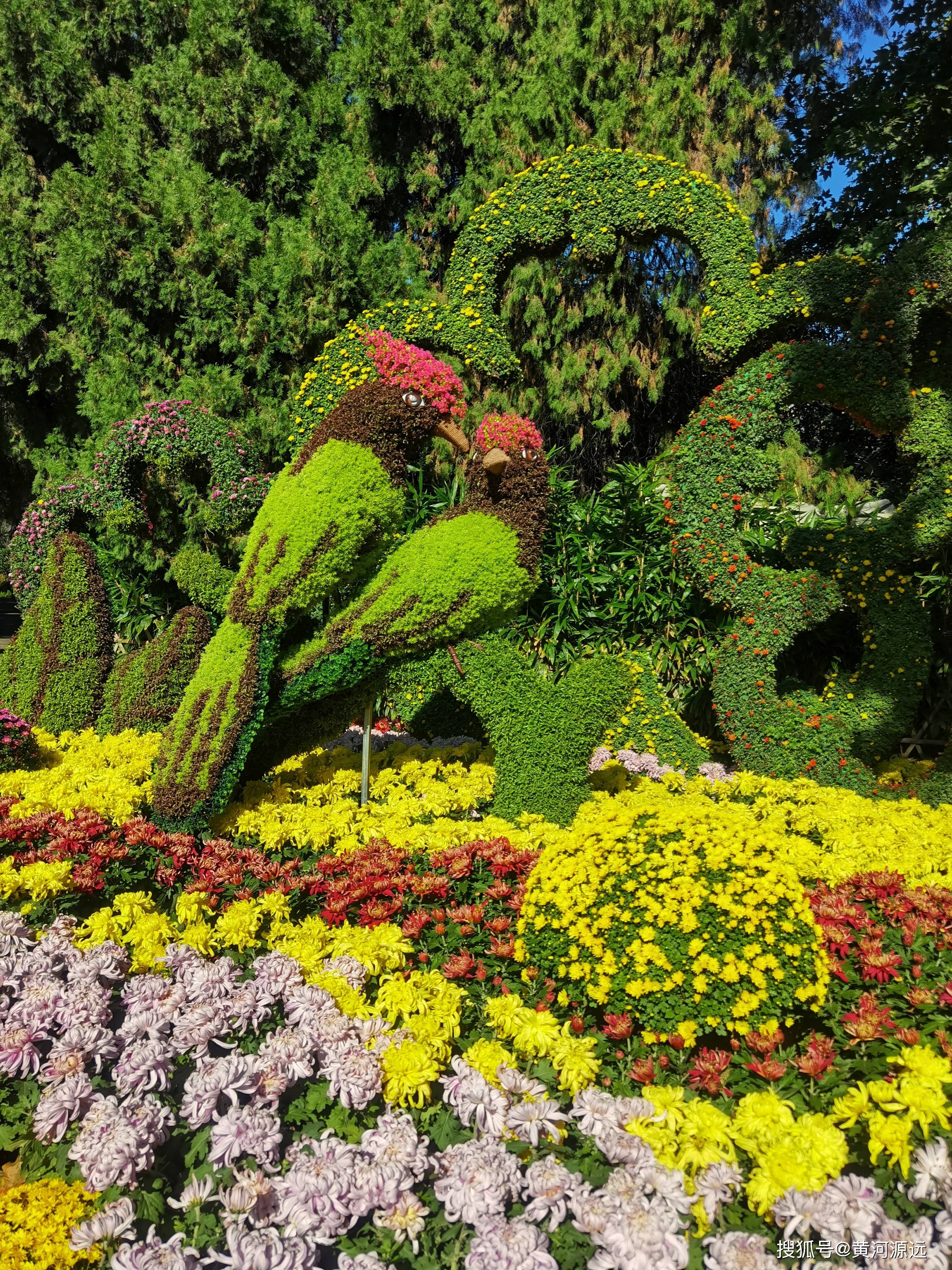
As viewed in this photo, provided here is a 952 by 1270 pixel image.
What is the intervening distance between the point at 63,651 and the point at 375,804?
2.75 metres

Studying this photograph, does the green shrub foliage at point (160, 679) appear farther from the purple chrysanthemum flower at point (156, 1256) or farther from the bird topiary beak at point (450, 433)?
the purple chrysanthemum flower at point (156, 1256)

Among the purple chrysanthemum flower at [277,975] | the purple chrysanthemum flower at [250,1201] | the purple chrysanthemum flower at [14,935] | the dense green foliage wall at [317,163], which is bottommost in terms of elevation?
the purple chrysanthemum flower at [250,1201]

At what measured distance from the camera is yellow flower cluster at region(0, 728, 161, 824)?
12.6ft

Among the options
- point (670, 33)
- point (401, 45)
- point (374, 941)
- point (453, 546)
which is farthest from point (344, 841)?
point (670, 33)

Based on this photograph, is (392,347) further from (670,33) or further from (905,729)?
(670,33)

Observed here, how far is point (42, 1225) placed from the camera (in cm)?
167

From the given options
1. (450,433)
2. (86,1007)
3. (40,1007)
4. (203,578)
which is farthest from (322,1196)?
(203,578)

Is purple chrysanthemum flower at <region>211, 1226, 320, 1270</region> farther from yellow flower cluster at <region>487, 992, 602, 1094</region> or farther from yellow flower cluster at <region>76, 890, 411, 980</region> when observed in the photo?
yellow flower cluster at <region>76, 890, 411, 980</region>

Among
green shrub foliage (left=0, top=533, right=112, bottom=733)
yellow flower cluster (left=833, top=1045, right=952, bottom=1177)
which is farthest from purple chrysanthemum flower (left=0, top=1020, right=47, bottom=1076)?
green shrub foliage (left=0, top=533, right=112, bottom=733)

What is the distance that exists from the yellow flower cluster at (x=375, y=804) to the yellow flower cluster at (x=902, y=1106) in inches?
62.9

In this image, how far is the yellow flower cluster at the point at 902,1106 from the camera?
1683mm

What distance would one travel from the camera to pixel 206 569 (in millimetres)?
4875

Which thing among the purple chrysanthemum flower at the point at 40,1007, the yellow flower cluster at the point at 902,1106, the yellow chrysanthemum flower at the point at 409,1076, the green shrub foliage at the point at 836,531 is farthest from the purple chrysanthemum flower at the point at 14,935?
the green shrub foliage at the point at 836,531

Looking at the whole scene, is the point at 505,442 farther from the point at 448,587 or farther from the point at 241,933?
the point at 241,933
